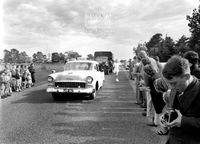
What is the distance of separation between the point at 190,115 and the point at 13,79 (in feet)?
45.1

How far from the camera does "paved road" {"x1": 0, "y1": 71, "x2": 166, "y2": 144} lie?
5336 millimetres

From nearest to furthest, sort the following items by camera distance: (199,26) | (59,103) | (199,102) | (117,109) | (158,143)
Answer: (199,102)
(158,143)
(117,109)
(59,103)
(199,26)

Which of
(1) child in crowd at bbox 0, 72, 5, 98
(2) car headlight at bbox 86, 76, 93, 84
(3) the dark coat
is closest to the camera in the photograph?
(3) the dark coat

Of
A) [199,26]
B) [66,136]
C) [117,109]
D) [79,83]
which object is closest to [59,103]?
[79,83]

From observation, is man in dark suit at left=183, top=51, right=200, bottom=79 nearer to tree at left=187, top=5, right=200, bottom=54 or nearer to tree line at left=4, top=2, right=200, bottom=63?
tree line at left=4, top=2, right=200, bottom=63

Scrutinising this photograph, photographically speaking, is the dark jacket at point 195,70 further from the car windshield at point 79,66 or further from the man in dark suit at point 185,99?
the car windshield at point 79,66

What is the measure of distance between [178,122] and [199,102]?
0.22 meters

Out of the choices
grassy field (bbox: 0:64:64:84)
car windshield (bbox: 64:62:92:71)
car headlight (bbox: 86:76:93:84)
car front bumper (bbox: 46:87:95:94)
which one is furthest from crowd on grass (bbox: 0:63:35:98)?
car headlight (bbox: 86:76:93:84)

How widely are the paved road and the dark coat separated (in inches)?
124

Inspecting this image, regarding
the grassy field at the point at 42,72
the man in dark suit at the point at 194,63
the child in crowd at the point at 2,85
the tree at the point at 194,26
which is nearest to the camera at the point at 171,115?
the man in dark suit at the point at 194,63

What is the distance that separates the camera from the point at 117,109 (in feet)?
28.5

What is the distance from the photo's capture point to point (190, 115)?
2.02 m

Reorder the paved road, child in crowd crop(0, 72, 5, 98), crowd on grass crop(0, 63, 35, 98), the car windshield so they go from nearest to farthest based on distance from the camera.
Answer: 1. the paved road
2. the car windshield
3. child in crowd crop(0, 72, 5, 98)
4. crowd on grass crop(0, 63, 35, 98)

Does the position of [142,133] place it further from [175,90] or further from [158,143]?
[175,90]
